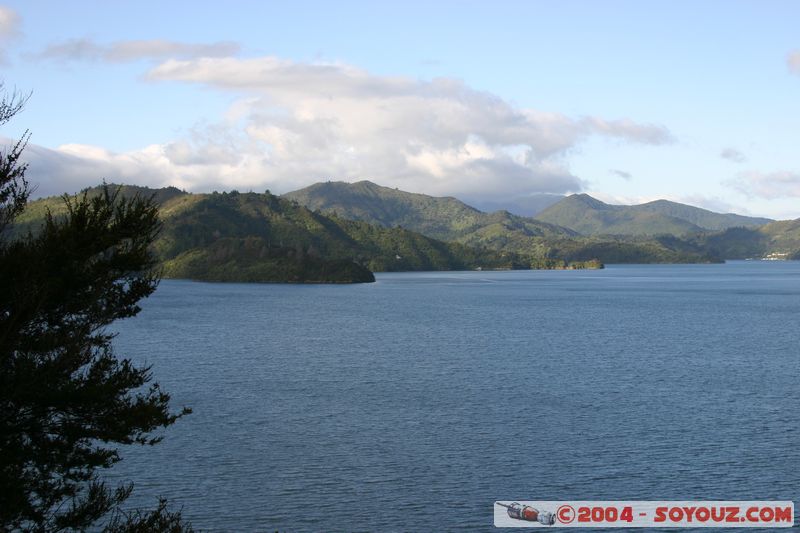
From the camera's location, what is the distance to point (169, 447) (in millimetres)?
61750

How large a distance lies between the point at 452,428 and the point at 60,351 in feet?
145

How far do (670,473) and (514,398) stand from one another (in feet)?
89.8

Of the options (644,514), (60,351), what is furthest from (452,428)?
(60,351)

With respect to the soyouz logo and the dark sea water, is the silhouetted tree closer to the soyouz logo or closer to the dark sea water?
the dark sea water

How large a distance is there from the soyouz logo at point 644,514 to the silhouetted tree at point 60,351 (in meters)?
24.7

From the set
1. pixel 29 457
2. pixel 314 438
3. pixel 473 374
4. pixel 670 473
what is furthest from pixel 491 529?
pixel 473 374

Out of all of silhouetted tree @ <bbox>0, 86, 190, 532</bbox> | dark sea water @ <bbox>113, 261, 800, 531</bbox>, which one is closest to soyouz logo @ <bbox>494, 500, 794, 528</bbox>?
dark sea water @ <bbox>113, 261, 800, 531</bbox>

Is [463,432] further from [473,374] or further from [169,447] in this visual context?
[473,374]

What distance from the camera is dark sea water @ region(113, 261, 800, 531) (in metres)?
50.8

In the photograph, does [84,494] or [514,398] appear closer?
[84,494]

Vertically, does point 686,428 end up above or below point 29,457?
below

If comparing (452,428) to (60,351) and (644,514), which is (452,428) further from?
(60,351)

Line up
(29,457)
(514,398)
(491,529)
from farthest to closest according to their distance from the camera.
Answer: (514,398)
(491,529)
(29,457)

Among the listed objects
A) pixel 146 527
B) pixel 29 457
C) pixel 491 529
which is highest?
pixel 29 457
